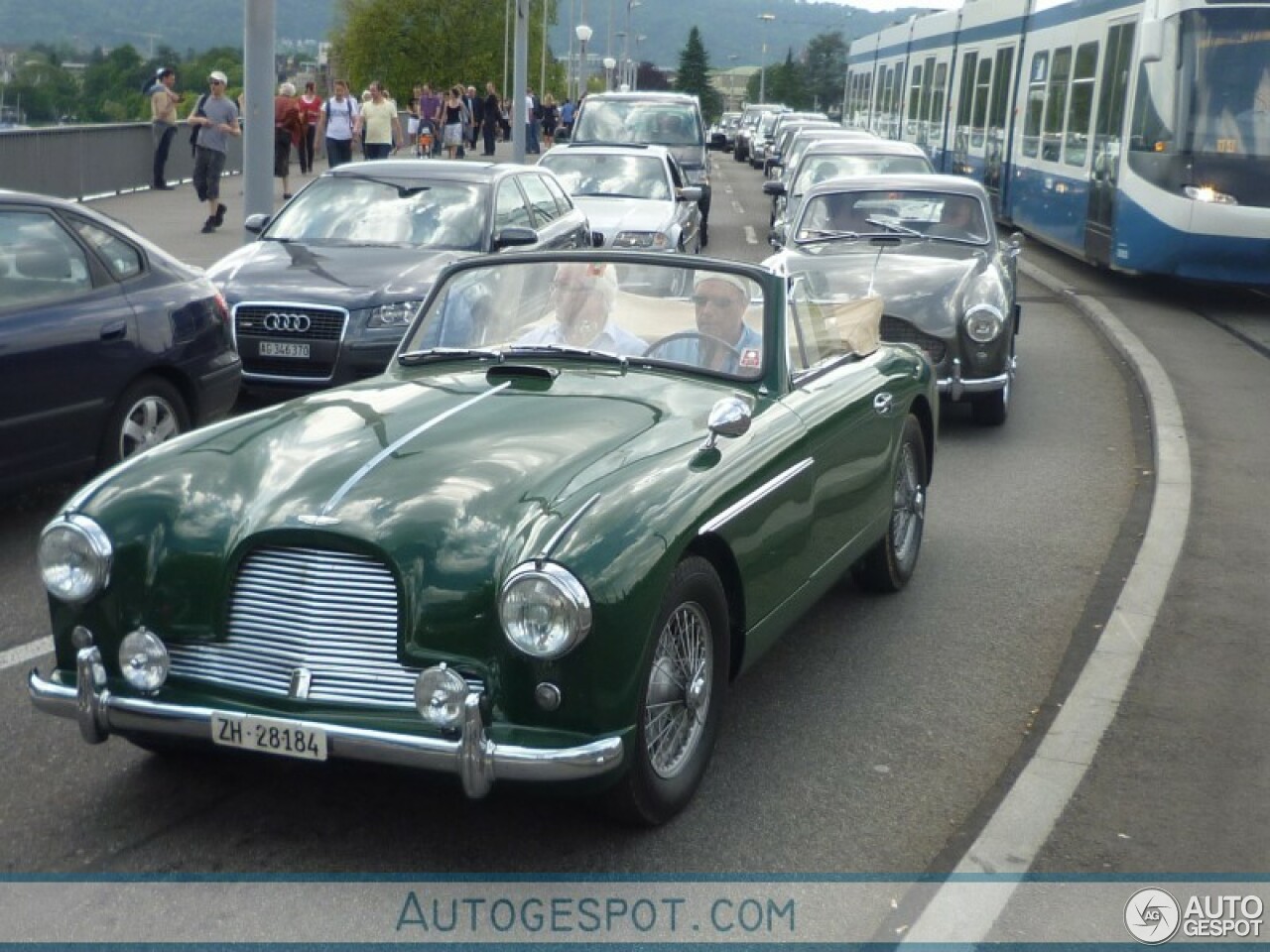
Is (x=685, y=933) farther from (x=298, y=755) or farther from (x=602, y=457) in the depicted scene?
(x=602, y=457)

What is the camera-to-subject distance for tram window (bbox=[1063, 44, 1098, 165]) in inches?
790

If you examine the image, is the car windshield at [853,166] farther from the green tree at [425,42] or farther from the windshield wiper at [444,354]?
the green tree at [425,42]

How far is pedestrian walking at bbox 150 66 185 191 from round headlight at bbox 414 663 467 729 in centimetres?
2335

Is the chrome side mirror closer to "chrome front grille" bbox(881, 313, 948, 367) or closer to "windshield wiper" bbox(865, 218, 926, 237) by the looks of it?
"chrome front grille" bbox(881, 313, 948, 367)

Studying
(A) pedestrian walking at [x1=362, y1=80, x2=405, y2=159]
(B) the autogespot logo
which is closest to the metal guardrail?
(A) pedestrian walking at [x1=362, y1=80, x2=405, y2=159]

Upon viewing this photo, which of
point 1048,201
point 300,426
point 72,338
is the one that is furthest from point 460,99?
point 300,426

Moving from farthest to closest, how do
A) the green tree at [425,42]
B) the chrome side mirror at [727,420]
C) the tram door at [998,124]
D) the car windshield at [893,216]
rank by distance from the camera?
1. the green tree at [425,42]
2. the tram door at [998,124]
3. the car windshield at [893,216]
4. the chrome side mirror at [727,420]

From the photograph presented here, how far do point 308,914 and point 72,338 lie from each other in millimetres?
4324

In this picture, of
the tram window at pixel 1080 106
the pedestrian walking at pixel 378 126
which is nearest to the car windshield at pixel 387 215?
the tram window at pixel 1080 106

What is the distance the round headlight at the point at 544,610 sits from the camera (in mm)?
4215

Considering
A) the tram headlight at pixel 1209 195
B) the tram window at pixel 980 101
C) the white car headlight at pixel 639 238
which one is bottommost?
the white car headlight at pixel 639 238

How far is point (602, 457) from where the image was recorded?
491 cm

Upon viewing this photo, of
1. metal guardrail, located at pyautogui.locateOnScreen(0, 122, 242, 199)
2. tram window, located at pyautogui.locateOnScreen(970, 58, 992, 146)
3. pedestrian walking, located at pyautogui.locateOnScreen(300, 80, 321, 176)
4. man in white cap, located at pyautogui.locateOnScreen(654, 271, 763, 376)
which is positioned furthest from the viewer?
pedestrian walking, located at pyautogui.locateOnScreen(300, 80, 321, 176)

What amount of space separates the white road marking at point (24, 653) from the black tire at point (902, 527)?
121 inches
